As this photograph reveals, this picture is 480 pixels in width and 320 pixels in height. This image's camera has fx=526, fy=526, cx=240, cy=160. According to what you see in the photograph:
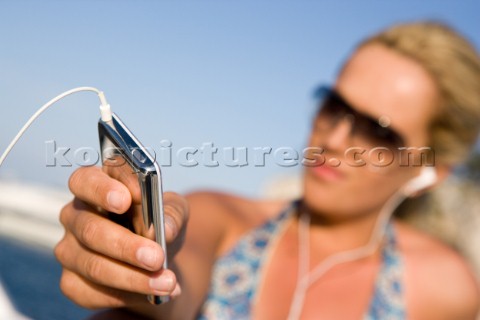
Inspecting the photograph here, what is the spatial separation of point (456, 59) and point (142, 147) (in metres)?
1.96

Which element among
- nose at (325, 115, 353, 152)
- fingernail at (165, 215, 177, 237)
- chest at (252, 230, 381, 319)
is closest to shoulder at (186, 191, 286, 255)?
chest at (252, 230, 381, 319)

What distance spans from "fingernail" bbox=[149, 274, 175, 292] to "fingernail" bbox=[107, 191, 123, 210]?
0.41 feet

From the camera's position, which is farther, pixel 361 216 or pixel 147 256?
pixel 361 216

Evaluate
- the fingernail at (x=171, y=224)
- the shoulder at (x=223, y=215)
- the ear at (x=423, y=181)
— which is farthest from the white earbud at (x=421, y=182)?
the fingernail at (x=171, y=224)

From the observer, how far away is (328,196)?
6.77 ft

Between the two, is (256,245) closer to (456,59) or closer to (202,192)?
(202,192)

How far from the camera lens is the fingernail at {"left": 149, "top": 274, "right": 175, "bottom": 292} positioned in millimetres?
806

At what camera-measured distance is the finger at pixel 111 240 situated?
30.1 inches

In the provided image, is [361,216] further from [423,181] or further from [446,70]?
[446,70]

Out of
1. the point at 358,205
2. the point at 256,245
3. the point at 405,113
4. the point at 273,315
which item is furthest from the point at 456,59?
the point at 273,315

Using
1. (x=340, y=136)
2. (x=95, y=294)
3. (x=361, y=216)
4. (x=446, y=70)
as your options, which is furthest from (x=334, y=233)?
(x=95, y=294)

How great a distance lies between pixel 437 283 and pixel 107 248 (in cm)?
184

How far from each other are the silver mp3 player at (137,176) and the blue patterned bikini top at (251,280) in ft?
3.34

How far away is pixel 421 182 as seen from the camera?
247 cm
